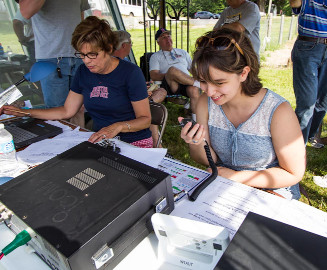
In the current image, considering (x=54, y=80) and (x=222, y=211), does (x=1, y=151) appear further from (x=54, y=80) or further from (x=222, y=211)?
(x=54, y=80)

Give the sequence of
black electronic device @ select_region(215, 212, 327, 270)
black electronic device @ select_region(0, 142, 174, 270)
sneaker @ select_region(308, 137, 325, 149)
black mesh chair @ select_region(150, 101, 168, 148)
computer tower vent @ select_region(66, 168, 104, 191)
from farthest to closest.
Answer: sneaker @ select_region(308, 137, 325, 149) → black mesh chair @ select_region(150, 101, 168, 148) → computer tower vent @ select_region(66, 168, 104, 191) → black electronic device @ select_region(0, 142, 174, 270) → black electronic device @ select_region(215, 212, 327, 270)

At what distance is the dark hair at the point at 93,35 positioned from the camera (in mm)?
1544

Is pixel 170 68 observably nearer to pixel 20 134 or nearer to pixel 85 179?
pixel 20 134

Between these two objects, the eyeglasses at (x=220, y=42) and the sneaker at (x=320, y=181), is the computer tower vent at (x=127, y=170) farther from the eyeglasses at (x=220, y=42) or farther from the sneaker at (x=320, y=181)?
the sneaker at (x=320, y=181)

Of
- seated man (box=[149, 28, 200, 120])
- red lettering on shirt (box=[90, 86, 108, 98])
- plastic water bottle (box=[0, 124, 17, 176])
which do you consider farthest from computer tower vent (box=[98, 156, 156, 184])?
seated man (box=[149, 28, 200, 120])

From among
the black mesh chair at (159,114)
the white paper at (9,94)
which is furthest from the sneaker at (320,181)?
the white paper at (9,94)

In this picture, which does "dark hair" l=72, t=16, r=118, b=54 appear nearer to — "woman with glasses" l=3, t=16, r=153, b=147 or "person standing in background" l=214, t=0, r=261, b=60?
"woman with glasses" l=3, t=16, r=153, b=147

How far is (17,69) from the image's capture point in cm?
353

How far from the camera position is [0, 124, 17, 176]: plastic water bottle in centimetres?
106

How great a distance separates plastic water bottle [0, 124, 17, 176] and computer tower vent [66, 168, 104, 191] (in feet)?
1.41

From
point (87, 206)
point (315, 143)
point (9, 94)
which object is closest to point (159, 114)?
point (9, 94)

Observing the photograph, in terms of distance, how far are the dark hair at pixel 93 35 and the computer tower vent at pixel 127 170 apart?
Result: 911mm

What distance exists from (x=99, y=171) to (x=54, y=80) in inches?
66.1

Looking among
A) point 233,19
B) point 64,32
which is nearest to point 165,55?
point 233,19
